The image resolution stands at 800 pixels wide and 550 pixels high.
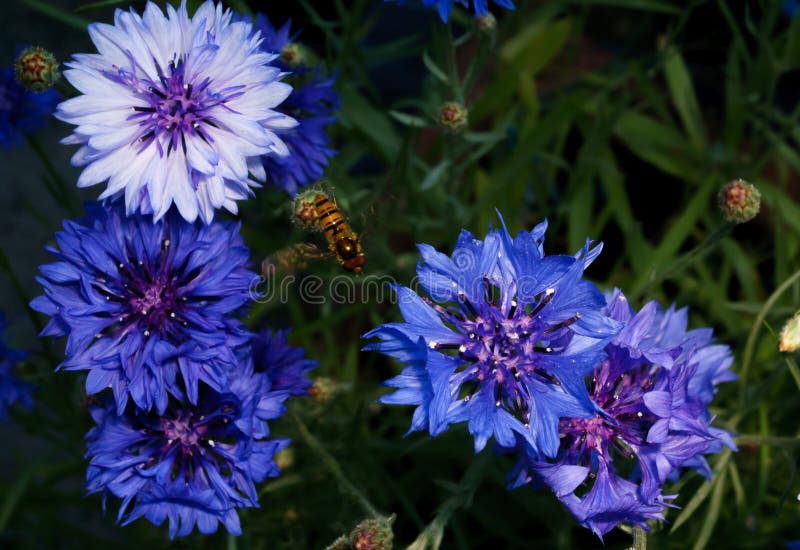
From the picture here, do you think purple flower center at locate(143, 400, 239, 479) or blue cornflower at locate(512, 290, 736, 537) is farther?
purple flower center at locate(143, 400, 239, 479)

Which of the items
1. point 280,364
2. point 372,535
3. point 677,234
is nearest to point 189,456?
point 280,364

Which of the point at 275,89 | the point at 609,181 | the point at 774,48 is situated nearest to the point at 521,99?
the point at 609,181

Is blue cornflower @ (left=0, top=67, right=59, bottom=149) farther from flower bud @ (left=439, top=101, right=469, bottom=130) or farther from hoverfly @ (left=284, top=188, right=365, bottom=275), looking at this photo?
flower bud @ (left=439, top=101, right=469, bottom=130)

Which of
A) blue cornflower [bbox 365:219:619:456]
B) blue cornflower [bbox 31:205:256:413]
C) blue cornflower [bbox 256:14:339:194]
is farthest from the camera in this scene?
blue cornflower [bbox 256:14:339:194]

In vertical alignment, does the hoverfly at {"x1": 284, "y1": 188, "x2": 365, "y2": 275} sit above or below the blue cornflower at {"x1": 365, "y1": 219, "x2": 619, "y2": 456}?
above

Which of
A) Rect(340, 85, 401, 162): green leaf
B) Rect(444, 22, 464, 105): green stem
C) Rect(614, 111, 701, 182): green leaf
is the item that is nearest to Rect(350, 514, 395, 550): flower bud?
Rect(444, 22, 464, 105): green stem

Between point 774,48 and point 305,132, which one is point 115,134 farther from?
point 774,48
